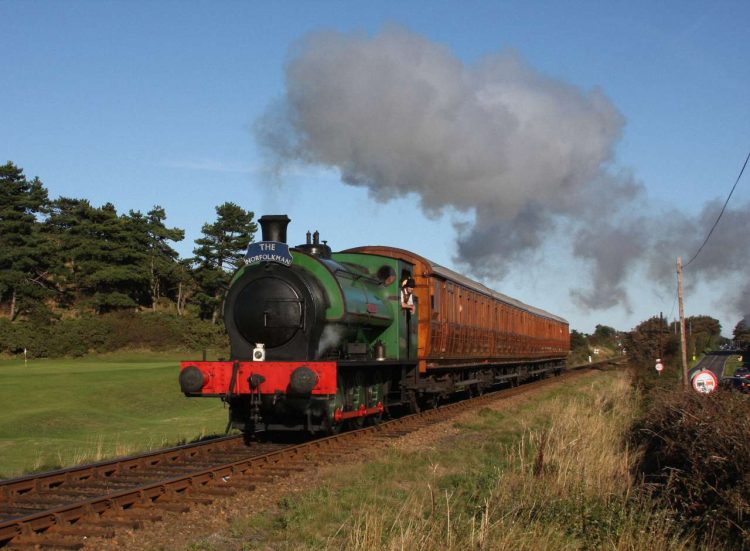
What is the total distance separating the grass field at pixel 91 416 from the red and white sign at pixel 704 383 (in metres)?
10.6

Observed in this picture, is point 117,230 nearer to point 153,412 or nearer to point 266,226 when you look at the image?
point 153,412

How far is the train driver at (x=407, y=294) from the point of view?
16.9 metres

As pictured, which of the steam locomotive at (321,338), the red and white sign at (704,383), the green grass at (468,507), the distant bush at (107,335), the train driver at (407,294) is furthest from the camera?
the distant bush at (107,335)

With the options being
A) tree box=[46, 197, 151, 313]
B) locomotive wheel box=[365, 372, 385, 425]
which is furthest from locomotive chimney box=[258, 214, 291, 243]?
tree box=[46, 197, 151, 313]

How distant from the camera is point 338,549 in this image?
7102 millimetres

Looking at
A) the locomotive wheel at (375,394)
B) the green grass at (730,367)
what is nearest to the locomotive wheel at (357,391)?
the locomotive wheel at (375,394)

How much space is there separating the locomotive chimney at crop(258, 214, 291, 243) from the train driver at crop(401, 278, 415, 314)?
3.81 metres

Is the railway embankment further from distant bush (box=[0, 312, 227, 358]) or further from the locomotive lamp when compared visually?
distant bush (box=[0, 312, 227, 358])

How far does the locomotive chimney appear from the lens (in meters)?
14.0

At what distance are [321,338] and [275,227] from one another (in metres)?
2.26

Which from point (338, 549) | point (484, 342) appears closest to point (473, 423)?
point (484, 342)

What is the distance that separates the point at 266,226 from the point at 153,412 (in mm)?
13131

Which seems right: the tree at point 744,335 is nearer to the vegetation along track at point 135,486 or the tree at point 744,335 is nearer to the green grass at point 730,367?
the green grass at point 730,367

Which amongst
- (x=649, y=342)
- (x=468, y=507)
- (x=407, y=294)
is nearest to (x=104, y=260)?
(x=649, y=342)
